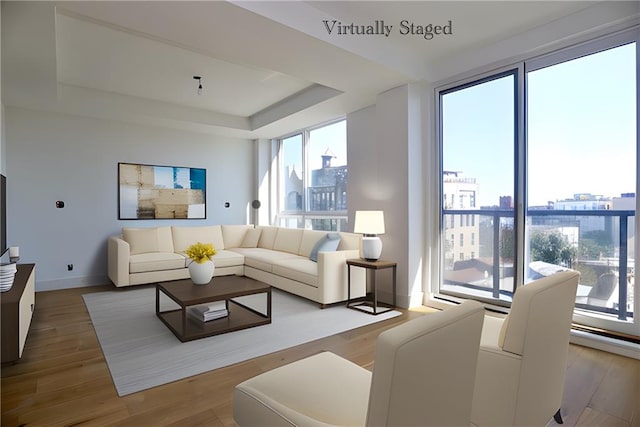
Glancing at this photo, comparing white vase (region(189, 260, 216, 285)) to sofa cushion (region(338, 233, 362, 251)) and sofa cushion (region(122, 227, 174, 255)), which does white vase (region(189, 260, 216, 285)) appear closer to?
sofa cushion (region(338, 233, 362, 251))

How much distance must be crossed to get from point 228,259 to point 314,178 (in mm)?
2099

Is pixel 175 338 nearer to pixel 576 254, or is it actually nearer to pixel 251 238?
pixel 251 238

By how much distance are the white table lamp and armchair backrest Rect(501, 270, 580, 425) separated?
2.34 meters

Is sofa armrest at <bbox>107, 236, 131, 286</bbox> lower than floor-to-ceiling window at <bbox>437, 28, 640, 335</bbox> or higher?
lower

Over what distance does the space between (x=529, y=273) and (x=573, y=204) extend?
2.48 feet

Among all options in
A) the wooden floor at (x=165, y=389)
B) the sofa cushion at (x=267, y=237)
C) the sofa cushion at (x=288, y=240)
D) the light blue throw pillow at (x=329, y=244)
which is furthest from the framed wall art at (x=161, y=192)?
the wooden floor at (x=165, y=389)

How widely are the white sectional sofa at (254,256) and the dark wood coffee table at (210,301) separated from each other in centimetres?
78

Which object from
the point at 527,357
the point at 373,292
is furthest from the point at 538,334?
the point at 373,292

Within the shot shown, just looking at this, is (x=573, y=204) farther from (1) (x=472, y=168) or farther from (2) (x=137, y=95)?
(2) (x=137, y=95)

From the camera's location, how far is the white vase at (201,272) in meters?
3.41

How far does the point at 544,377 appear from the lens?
61.4 inches

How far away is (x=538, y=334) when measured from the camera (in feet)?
4.78

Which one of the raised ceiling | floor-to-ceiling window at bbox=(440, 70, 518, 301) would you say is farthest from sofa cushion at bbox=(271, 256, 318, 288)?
the raised ceiling

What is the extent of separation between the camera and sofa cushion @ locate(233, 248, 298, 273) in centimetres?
485
